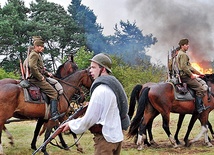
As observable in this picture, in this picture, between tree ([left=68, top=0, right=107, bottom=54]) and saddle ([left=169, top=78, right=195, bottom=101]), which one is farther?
tree ([left=68, top=0, right=107, bottom=54])

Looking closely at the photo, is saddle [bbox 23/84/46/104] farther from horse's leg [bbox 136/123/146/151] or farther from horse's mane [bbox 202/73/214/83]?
horse's mane [bbox 202/73/214/83]

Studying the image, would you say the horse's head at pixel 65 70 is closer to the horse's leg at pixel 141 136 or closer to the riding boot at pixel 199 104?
the horse's leg at pixel 141 136

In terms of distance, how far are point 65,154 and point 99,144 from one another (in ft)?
17.1

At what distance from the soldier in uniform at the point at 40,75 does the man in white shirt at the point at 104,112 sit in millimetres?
4520

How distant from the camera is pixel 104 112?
4035 mm

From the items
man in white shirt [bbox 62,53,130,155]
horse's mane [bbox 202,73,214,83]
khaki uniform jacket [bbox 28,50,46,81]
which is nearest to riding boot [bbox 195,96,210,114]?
horse's mane [bbox 202,73,214,83]

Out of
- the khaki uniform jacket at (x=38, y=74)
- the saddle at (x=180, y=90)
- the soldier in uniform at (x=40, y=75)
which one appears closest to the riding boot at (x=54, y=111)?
the soldier in uniform at (x=40, y=75)

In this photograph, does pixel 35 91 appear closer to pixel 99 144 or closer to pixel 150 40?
pixel 99 144

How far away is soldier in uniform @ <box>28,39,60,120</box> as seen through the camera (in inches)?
335

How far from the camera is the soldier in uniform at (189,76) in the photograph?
967 centimetres

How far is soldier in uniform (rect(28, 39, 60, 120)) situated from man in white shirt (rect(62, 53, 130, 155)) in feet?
14.8

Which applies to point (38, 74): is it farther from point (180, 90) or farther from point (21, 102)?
point (180, 90)

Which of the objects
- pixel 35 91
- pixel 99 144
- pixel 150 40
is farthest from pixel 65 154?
pixel 150 40

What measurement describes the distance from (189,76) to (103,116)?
614 cm
